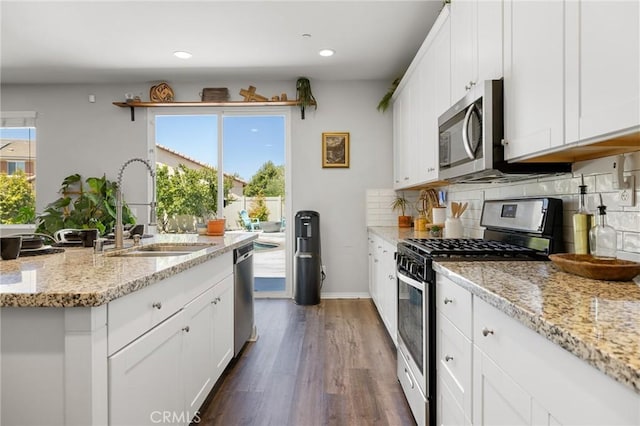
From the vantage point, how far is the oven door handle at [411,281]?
5.78 feet

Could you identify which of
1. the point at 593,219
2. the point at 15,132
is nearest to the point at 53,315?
the point at 593,219

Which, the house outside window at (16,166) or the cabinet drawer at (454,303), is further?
the house outside window at (16,166)

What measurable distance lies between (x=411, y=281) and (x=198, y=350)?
1131 mm

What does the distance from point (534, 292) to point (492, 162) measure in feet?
2.62

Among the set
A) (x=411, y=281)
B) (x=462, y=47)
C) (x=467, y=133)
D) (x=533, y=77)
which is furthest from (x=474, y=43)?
(x=411, y=281)

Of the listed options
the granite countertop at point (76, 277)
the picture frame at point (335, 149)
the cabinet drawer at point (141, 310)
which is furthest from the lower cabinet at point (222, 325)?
the picture frame at point (335, 149)

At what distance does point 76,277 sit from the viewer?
125cm

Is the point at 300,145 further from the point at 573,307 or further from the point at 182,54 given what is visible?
the point at 573,307

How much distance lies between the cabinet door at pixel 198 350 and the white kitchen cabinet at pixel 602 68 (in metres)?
1.71

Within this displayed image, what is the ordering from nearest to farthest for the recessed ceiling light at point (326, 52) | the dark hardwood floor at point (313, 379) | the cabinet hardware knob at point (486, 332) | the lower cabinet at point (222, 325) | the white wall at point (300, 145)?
the cabinet hardware knob at point (486, 332), the dark hardwood floor at point (313, 379), the lower cabinet at point (222, 325), the recessed ceiling light at point (326, 52), the white wall at point (300, 145)

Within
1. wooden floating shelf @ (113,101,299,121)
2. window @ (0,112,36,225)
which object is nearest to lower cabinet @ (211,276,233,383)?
wooden floating shelf @ (113,101,299,121)

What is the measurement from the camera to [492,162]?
1.68 metres

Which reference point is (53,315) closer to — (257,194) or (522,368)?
(522,368)

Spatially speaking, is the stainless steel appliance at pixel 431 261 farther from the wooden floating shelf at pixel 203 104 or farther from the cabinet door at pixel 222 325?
the wooden floating shelf at pixel 203 104
